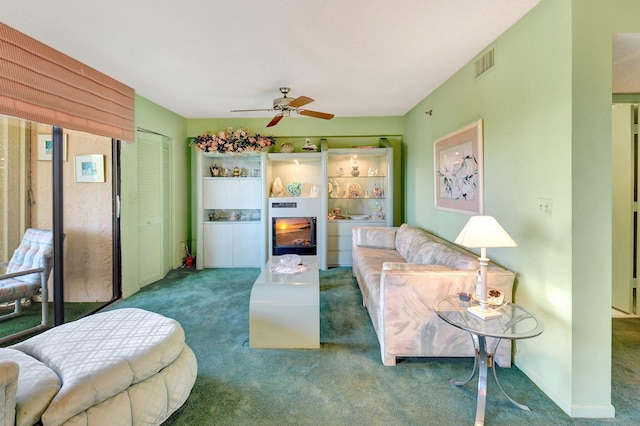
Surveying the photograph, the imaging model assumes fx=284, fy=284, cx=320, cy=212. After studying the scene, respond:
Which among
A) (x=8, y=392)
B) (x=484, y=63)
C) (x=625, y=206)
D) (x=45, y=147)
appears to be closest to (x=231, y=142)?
(x=45, y=147)

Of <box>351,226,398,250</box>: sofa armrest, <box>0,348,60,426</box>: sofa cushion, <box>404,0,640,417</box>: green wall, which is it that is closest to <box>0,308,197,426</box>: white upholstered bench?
<box>0,348,60,426</box>: sofa cushion

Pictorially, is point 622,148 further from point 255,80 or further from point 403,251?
point 255,80

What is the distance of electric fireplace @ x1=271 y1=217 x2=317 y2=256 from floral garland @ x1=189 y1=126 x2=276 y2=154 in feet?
4.22

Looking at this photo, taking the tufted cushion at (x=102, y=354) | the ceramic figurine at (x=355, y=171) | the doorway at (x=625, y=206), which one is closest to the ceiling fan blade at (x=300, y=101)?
the ceramic figurine at (x=355, y=171)

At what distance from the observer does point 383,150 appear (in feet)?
15.6

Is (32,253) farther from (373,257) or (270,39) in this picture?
(373,257)

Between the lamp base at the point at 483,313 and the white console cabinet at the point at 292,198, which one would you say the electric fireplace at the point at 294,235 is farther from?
the lamp base at the point at 483,313

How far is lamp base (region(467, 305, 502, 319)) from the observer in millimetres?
1696

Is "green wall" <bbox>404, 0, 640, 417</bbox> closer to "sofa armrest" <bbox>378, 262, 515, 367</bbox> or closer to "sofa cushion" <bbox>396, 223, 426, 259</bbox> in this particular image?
"sofa armrest" <bbox>378, 262, 515, 367</bbox>

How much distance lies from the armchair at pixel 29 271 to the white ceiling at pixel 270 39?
71.3 inches

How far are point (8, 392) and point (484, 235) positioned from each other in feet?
7.78

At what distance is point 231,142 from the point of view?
4793 mm

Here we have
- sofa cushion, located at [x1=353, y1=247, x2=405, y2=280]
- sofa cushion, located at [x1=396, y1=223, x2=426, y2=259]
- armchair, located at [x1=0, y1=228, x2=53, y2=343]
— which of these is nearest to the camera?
armchair, located at [x1=0, y1=228, x2=53, y2=343]

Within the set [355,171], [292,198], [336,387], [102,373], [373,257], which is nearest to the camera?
[102,373]
